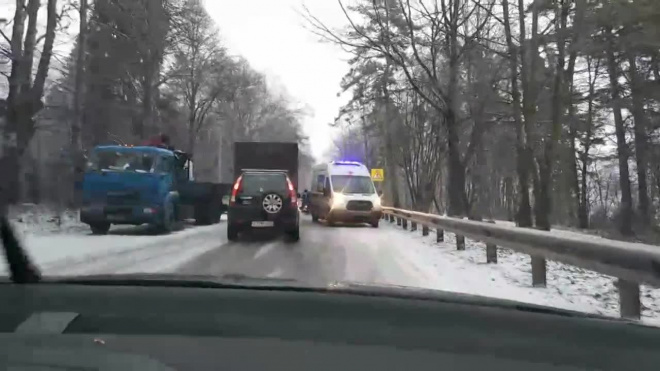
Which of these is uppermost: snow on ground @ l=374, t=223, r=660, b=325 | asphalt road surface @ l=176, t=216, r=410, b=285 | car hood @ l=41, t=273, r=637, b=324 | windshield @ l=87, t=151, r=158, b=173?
windshield @ l=87, t=151, r=158, b=173

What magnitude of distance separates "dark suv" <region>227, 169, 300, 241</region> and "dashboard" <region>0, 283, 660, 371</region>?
1293 cm

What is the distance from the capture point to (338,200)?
25.7 metres

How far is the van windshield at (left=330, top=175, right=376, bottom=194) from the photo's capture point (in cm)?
2668

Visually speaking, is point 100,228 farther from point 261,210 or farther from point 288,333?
point 288,333

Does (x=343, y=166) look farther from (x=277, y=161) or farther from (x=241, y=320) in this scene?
(x=241, y=320)

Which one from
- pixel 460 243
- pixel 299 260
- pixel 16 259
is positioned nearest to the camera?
pixel 16 259

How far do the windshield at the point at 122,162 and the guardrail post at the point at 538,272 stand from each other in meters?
11.1

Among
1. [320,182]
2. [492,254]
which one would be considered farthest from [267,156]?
[492,254]

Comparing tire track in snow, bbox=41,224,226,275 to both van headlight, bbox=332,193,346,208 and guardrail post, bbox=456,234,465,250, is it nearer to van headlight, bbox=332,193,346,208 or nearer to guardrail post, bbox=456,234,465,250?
guardrail post, bbox=456,234,465,250

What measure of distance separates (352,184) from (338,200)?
5.79ft

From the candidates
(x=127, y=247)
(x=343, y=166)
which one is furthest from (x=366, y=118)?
(x=127, y=247)

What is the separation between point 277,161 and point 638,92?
1342 centimetres

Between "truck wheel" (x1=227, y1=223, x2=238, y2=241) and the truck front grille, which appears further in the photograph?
"truck wheel" (x1=227, y1=223, x2=238, y2=241)

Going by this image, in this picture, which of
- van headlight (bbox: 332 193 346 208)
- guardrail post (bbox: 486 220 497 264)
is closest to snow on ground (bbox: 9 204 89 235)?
van headlight (bbox: 332 193 346 208)
